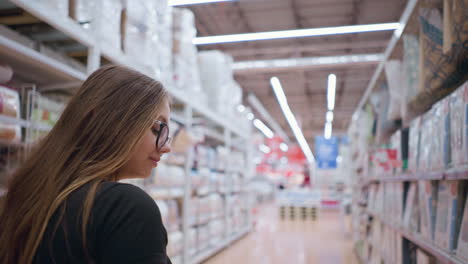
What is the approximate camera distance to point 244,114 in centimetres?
889

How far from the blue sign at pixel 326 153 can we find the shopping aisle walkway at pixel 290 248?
654 cm

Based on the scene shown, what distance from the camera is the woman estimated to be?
85cm

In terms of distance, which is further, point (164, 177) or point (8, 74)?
point (164, 177)

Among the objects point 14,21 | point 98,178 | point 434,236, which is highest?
point 14,21

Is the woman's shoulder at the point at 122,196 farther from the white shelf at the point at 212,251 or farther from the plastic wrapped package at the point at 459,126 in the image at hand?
the white shelf at the point at 212,251

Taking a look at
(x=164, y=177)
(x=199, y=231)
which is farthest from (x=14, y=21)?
(x=199, y=231)

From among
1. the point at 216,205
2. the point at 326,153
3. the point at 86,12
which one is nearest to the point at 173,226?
the point at 216,205

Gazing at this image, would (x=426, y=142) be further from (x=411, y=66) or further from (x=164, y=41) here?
(x=164, y=41)

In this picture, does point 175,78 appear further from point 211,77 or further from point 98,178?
point 98,178

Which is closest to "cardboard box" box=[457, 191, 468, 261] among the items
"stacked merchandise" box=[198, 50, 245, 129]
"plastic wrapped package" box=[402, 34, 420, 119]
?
"plastic wrapped package" box=[402, 34, 420, 119]

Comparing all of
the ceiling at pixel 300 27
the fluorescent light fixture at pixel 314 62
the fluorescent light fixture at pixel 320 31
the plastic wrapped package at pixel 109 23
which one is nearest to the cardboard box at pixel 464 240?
the plastic wrapped package at pixel 109 23

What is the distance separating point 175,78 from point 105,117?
3629mm

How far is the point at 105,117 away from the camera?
1.00 metres

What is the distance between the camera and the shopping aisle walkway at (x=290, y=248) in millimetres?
5723
